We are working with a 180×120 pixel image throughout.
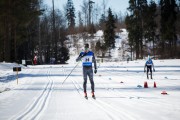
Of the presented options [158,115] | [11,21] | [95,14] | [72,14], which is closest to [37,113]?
[158,115]

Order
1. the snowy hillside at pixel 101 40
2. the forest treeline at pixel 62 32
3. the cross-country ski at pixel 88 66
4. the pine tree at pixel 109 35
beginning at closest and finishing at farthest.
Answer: the cross-country ski at pixel 88 66 < the forest treeline at pixel 62 32 < the pine tree at pixel 109 35 < the snowy hillside at pixel 101 40

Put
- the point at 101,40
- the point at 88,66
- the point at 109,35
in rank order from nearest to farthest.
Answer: the point at 88,66 → the point at 109,35 → the point at 101,40

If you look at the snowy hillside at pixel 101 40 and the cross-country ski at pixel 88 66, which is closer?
the cross-country ski at pixel 88 66

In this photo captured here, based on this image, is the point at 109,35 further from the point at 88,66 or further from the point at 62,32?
the point at 88,66

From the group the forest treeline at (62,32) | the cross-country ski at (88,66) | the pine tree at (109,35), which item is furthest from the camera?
the pine tree at (109,35)

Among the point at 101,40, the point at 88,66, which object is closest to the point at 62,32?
the point at 101,40

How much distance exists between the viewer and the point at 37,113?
947 centimetres

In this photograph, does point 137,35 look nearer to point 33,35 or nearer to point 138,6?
point 138,6

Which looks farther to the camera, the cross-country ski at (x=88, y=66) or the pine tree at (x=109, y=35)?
the pine tree at (x=109, y=35)

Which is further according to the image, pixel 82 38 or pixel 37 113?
pixel 82 38

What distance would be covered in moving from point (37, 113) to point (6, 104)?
270cm

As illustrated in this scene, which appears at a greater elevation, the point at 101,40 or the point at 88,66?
the point at 101,40

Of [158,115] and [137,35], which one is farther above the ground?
[137,35]

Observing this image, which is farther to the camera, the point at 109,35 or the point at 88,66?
the point at 109,35
